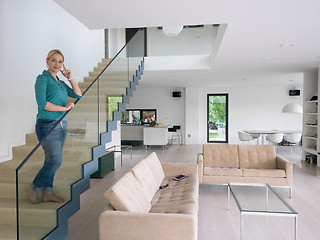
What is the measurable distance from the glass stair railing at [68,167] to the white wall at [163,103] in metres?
7.73

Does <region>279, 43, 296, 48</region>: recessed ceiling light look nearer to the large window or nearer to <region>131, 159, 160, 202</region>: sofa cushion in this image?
<region>131, 159, 160, 202</region>: sofa cushion

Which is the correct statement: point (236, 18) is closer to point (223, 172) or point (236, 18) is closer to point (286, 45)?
point (286, 45)

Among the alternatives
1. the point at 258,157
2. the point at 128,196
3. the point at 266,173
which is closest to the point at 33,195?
the point at 128,196

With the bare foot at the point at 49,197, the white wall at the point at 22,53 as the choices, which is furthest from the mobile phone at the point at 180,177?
the white wall at the point at 22,53

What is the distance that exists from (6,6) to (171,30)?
8.93ft

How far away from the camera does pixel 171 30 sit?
4.20 m

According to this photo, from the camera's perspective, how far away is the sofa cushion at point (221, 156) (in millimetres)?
5164

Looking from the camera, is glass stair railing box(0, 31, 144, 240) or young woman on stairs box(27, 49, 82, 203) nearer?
glass stair railing box(0, 31, 144, 240)

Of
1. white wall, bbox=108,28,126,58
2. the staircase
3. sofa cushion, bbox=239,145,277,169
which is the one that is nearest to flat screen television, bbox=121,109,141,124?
white wall, bbox=108,28,126,58

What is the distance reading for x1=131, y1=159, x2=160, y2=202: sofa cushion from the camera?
3033 millimetres

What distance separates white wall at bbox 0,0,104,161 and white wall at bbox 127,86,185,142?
7103mm

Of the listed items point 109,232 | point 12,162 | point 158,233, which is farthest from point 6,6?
point 158,233

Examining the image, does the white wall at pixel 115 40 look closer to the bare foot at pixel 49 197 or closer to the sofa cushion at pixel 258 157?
the sofa cushion at pixel 258 157

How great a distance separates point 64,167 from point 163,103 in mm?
10207
